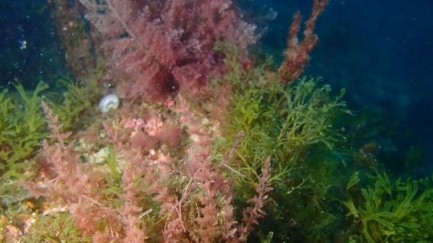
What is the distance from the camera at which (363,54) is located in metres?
15.6

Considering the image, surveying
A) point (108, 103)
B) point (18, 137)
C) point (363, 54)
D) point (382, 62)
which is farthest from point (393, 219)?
point (382, 62)

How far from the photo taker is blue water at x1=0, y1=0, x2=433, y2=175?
28.9 ft

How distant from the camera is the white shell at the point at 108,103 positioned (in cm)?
482

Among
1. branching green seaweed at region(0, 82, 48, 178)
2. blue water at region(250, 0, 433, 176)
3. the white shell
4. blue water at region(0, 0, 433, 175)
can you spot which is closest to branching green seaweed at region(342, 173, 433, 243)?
blue water at region(0, 0, 433, 175)

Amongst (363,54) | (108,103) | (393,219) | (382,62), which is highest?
(393,219)

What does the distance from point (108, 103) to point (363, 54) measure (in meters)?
13.7

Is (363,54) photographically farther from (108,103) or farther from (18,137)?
(18,137)

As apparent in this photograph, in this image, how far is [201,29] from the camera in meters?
4.81

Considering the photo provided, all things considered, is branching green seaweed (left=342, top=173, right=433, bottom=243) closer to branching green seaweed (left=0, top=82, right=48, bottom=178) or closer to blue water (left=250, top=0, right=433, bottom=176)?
branching green seaweed (left=0, top=82, right=48, bottom=178)

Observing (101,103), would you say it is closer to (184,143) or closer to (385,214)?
(184,143)

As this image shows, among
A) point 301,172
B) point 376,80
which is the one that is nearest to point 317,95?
point 301,172

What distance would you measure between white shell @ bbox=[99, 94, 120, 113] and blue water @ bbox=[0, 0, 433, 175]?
7.71ft

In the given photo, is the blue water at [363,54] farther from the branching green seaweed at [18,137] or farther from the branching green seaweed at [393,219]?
the branching green seaweed at [18,137]

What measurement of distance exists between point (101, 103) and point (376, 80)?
12.1 m
